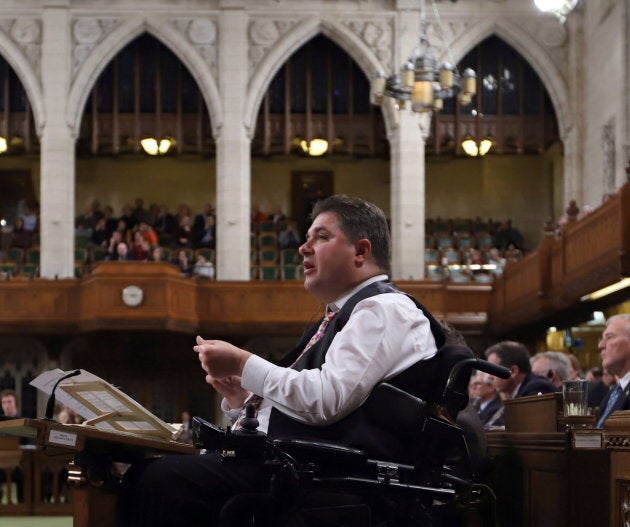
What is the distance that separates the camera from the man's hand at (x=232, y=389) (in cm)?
397

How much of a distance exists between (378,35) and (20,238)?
734 centimetres

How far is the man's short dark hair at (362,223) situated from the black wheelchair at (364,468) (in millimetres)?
397

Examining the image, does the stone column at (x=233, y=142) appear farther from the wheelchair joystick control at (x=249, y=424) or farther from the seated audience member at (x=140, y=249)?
the wheelchair joystick control at (x=249, y=424)

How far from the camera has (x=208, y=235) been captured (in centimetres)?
2286

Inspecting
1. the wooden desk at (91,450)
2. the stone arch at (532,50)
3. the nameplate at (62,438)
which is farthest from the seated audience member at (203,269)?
the nameplate at (62,438)

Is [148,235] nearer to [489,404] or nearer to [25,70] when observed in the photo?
[25,70]

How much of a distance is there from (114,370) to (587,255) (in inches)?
367

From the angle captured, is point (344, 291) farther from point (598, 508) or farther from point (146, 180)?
point (146, 180)

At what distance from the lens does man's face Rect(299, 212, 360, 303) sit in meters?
3.76

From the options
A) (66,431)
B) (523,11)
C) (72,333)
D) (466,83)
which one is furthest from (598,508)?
(523,11)

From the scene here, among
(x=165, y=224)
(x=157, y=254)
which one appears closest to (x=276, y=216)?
(x=165, y=224)

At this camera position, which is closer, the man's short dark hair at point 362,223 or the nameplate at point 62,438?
the nameplate at point 62,438

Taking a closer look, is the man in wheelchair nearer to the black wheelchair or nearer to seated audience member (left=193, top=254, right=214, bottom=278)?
the black wheelchair

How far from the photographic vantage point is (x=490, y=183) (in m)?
26.6
